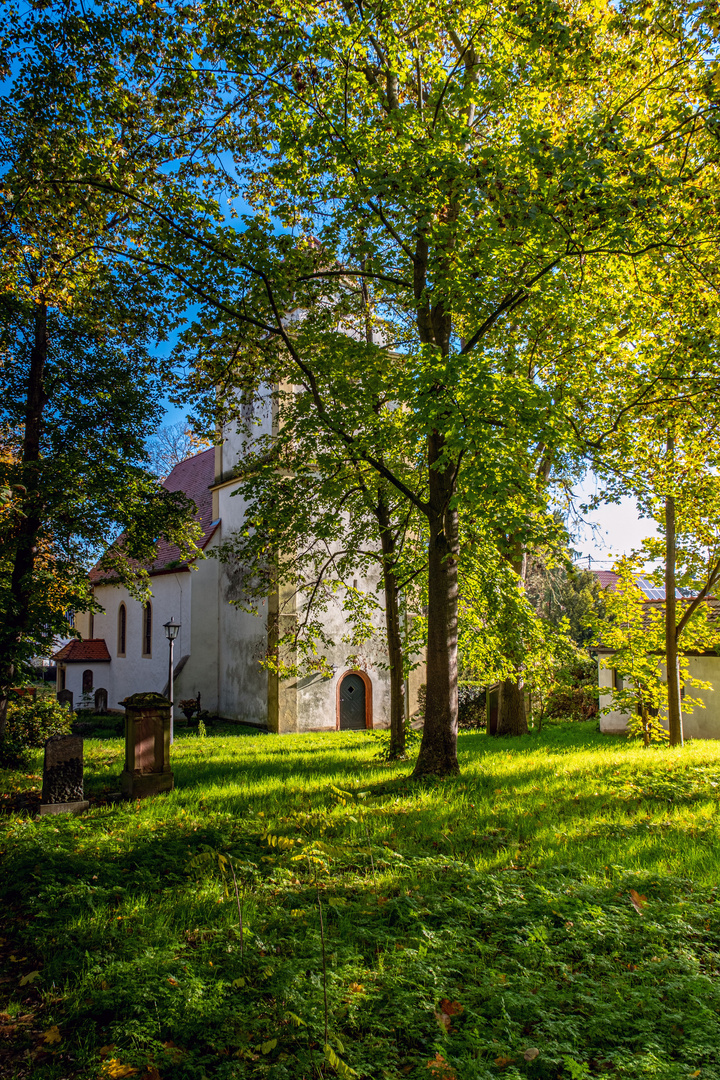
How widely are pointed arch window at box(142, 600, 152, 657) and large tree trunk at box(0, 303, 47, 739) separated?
567 inches

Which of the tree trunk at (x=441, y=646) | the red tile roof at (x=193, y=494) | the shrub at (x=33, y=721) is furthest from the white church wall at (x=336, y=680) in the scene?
the tree trunk at (x=441, y=646)

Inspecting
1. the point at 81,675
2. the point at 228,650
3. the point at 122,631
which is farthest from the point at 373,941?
the point at 81,675

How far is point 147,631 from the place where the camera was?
1056 inches

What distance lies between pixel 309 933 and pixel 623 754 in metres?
8.82

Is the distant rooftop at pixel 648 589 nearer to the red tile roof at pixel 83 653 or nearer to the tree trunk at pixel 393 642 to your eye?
the tree trunk at pixel 393 642

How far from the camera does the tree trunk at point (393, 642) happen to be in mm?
11492

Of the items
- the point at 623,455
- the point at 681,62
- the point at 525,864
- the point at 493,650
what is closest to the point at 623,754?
the point at 493,650

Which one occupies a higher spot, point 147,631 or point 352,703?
point 147,631

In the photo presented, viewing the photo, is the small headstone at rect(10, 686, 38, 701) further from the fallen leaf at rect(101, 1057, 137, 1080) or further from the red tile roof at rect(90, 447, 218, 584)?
the fallen leaf at rect(101, 1057, 137, 1080)

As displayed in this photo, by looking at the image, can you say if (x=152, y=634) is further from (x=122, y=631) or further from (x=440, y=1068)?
(x=440, y=1068)

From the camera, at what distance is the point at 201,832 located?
6551mm

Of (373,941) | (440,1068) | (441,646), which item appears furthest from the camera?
(441,646)

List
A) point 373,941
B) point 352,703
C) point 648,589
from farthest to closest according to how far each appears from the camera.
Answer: point 648,589, point 352,703, point 373,941

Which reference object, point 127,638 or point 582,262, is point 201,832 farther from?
point 127,638
